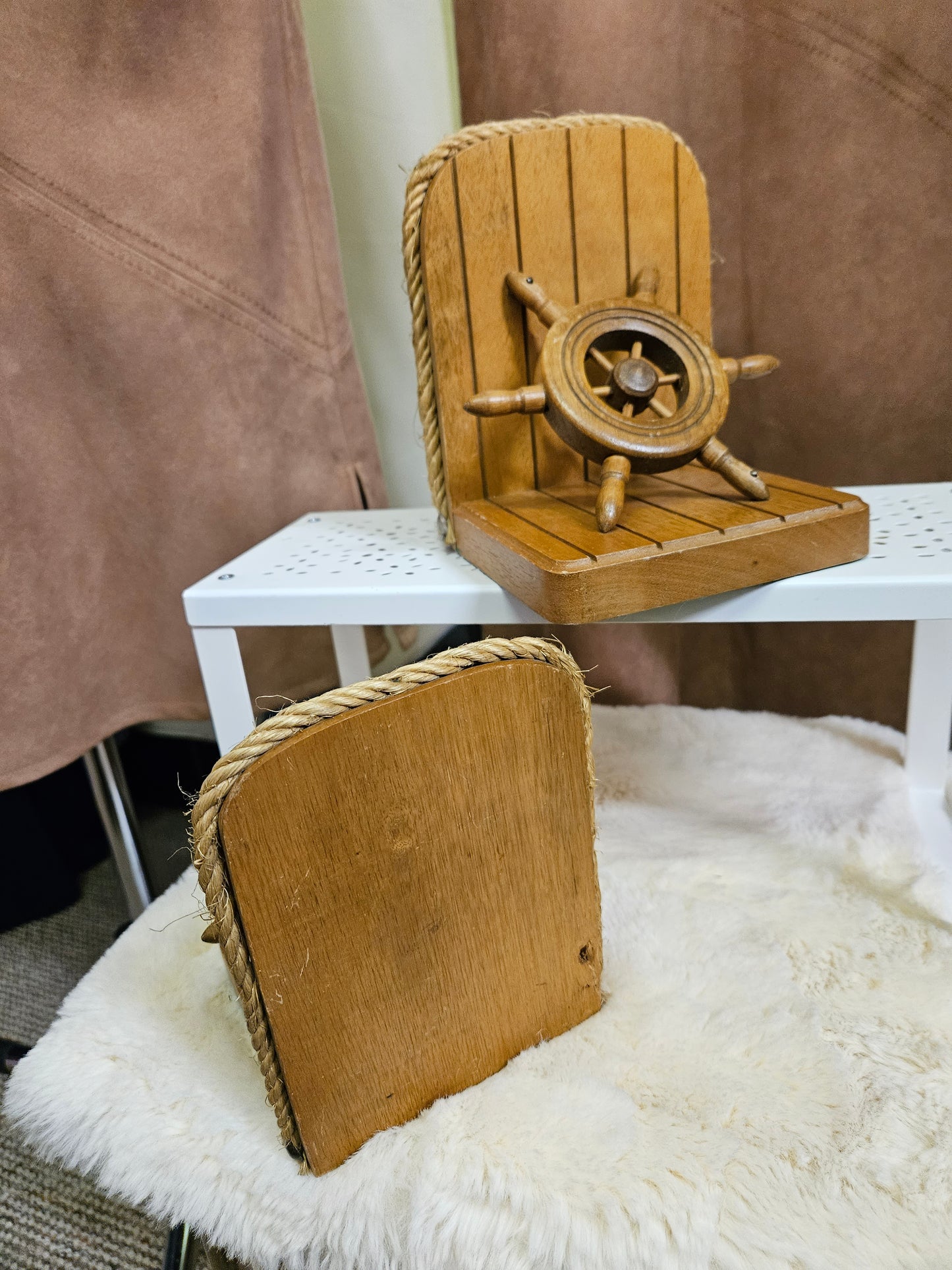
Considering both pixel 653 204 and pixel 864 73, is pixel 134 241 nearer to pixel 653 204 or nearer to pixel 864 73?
pixel 653 204

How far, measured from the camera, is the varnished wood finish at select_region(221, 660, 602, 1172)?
500 mm

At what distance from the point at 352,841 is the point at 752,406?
0.74 m

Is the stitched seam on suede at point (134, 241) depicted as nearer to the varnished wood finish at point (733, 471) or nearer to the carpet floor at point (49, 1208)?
the varnished wood finish at point (733, 471)

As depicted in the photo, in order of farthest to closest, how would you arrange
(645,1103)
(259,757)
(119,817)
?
(119,817) < (645,1103) < (259,757)

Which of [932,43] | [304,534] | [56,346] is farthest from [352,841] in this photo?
[932,43]

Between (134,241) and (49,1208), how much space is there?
92 centimetres

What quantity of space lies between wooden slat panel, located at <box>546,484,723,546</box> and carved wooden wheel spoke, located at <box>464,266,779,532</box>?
0.06ft

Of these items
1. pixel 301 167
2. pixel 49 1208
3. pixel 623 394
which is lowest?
pixel 49 1208

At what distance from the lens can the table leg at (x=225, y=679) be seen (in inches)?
30.1

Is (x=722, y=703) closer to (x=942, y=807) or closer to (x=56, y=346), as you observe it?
(x=942, y=807)

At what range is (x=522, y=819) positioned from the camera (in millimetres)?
581

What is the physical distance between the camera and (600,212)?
0.75 m

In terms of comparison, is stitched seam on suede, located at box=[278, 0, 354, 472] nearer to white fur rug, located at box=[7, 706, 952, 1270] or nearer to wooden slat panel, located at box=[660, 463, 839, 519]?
wooden slat panel, located at box=[660, 463, 839, 519]

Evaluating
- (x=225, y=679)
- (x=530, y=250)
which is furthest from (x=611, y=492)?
(x=225, y=679)
